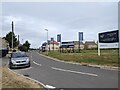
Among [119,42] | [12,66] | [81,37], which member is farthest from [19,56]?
[81,37]

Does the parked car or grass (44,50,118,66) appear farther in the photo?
grass (44,50,118,66)

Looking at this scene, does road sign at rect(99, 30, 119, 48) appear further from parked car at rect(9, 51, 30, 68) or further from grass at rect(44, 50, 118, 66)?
parked car at rect(9, 51, 30, 68)

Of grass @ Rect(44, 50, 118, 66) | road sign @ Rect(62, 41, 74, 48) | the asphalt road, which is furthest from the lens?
road sign @ Rect(62, 41, 74, 48)

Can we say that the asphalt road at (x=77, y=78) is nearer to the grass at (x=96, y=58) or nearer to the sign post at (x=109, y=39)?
the grass at (x=96, y=58)

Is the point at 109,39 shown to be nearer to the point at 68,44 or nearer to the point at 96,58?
the point at 96,58

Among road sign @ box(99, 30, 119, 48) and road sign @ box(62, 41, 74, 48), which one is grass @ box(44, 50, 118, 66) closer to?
road sign @ box(99, 30, 119, 48)

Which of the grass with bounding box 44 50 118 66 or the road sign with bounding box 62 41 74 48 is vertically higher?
the road sign with bounding box 62 41 74 48

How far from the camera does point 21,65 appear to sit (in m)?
23.3

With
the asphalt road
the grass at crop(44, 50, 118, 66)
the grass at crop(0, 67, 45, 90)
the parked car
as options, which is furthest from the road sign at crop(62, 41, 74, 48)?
the grass at crop(0, 67, 45, 90)

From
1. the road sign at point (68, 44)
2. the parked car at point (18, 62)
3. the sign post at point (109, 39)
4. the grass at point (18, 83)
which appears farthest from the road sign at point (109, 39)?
the road sign at point (68, 44)

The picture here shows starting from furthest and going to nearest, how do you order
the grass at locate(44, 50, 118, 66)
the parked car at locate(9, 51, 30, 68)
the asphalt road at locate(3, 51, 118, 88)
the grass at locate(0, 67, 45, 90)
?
the grass at locate(44, 50, 118, 66) < the parked car at locate(9, 51, 30, 68) < the asphalt road at locate(3, 51, 118, 88) < the grass at locate(0, 67, 45, 90)

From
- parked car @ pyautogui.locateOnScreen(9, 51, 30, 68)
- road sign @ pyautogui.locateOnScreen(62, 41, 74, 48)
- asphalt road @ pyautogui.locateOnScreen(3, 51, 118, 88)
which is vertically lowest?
asphalt road @ pyautogui.locateOnScreen(3, 51, 118, 88)

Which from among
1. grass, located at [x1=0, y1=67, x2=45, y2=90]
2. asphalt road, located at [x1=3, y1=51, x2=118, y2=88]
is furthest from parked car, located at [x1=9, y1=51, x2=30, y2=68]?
grass, located at [x1=0, y1=67, x2=45, y2=90]

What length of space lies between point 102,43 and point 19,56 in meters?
14.3
